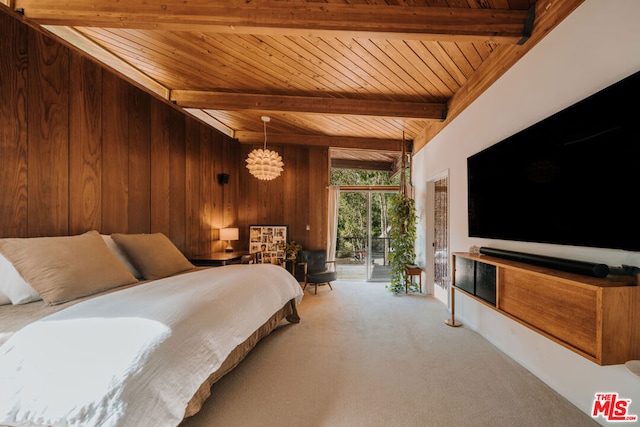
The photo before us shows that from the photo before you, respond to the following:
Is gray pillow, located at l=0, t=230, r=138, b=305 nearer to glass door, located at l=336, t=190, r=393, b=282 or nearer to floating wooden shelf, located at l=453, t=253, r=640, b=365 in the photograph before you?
floating wooden shelf, located at l=453, t=253, r=640, b=365

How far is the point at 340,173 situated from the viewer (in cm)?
938

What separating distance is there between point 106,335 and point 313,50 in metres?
3.05

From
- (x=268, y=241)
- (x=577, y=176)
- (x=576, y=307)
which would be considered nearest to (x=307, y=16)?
(x=577, y=176)

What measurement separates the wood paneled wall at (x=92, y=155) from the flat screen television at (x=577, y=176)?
→ 4.05m

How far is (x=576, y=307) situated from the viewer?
1449mm

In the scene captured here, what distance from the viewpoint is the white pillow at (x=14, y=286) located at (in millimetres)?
1680

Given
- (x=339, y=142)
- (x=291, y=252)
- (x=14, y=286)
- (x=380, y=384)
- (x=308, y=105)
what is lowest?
(x=380, y=384)

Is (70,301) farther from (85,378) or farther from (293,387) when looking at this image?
(293,387)

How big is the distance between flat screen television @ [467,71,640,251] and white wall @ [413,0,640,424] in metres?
0.12

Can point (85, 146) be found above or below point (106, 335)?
above

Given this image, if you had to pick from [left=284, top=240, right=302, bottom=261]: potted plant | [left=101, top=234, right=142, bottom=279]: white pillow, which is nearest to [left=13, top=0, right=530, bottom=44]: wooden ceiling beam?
[left=101, top=234, right=142, bottom=279]: white pillow

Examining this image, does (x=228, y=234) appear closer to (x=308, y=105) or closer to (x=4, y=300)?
(x=308, y=105)

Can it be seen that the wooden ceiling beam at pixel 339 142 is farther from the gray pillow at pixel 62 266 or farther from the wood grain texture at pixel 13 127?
the gray pillow at pixel 62 266

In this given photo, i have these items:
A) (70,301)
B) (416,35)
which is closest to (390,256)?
(416,35)
